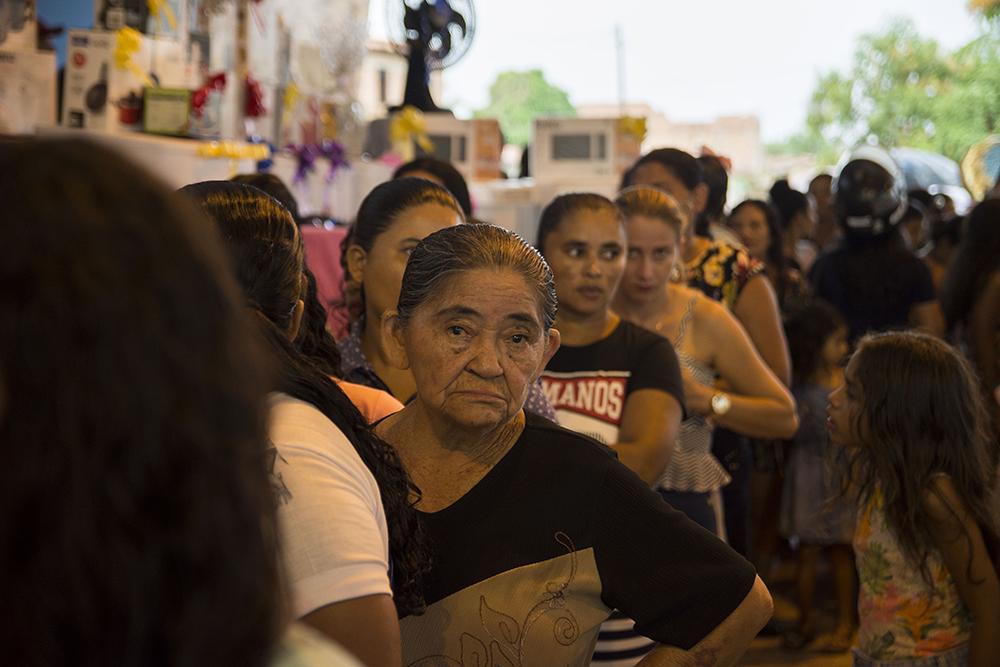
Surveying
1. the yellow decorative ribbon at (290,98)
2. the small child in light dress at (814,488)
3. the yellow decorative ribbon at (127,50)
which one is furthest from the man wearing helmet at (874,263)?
the yellow decorative ribbon at (127,50)

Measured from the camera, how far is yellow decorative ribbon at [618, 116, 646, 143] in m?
5.91

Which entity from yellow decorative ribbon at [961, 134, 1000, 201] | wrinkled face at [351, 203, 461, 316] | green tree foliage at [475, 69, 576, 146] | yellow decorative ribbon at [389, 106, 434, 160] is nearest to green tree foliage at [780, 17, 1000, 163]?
green tree foliage at [475, 69, 576, 146]

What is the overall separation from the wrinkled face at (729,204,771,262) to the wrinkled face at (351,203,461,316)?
2793 millimetres

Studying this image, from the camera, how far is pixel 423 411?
5.96ft

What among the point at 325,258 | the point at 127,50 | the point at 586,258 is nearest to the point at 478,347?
the point at 586,258

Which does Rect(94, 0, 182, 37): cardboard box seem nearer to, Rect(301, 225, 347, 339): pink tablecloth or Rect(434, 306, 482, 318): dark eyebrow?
Rect(301, 225, 347, 339): pink tablecloth

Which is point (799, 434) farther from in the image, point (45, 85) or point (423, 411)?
point (423, 411)

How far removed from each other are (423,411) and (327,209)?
294 centimetres

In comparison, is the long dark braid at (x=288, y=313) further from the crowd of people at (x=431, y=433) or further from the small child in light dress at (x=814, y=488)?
the small child in light dress at (x=814, y=488)

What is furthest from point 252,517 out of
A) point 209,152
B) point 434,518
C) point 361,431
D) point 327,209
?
point 327,209

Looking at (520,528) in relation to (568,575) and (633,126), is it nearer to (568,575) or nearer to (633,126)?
(568,575)

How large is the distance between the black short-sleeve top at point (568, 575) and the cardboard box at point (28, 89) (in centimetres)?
230

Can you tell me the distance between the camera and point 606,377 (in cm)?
264

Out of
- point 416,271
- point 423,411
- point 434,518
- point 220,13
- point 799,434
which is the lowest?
point 799,434
